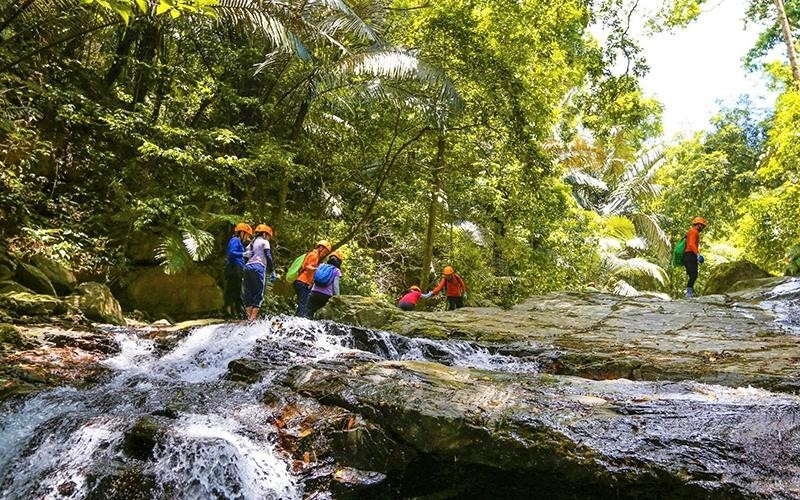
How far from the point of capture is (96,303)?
328 inches

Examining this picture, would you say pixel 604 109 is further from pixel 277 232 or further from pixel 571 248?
pixel 277 232

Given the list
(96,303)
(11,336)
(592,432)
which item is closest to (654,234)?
(96,303)

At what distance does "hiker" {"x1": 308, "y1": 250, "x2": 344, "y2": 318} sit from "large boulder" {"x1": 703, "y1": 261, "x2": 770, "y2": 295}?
33.9 feet

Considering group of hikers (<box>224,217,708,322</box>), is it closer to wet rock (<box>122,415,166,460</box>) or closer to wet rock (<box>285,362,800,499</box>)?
wet rock (<box>122,415,166,460</box>)

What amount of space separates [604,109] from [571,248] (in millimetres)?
5925

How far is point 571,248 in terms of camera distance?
16.1 meters

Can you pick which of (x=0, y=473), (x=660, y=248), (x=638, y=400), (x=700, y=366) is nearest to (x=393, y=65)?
(x=700, y=366)

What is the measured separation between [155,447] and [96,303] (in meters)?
5.35

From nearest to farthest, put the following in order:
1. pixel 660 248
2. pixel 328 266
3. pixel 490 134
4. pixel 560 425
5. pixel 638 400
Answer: pixel 560 425 < pixel 638 400 < pixel 328 266 < pixel 490 134 < pixel 660 248

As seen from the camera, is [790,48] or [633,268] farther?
[633,268]

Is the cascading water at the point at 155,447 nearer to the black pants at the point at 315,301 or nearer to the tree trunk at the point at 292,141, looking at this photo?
the black pants at the point at 315,301

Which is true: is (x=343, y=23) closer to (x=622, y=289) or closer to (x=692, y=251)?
(x=692, y=251)

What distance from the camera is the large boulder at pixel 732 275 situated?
13.9m

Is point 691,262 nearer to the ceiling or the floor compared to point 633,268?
nearer to the floor
